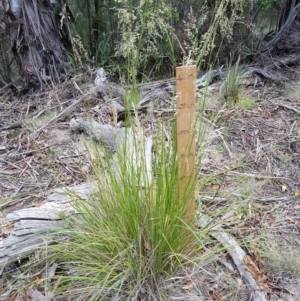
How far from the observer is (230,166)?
2.36 meters

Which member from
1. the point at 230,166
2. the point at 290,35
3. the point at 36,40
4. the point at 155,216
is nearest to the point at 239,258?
the point at 155,216

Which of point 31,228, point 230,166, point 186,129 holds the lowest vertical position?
point 230,166

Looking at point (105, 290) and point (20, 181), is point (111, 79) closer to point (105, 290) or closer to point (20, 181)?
point (20, 181)

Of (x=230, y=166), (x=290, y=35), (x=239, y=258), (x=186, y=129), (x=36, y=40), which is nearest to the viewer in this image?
(x=186, y=129)

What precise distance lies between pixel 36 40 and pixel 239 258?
3.46m

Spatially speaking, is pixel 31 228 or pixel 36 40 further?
pixel 36 40

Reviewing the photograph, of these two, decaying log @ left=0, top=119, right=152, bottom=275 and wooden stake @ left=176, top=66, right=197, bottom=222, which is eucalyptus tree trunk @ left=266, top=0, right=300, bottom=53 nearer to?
decaying log @ left=0, top=119, right=152, bottom=275

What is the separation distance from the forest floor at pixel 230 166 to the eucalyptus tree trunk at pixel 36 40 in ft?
1.67

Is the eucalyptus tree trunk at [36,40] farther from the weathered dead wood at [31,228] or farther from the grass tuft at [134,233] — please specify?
the grass tuft at [134,233]

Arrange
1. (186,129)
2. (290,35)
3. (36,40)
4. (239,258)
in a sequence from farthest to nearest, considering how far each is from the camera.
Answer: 1. (290,35)
2. (36,40)
3. (239,258)
4. (186,129)

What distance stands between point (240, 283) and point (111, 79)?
3.01 metres

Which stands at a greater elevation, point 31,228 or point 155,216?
point 155,216

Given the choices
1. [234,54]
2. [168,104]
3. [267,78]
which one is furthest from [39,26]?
[267,78]

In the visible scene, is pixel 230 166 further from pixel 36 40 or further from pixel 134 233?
pixel 36 40
